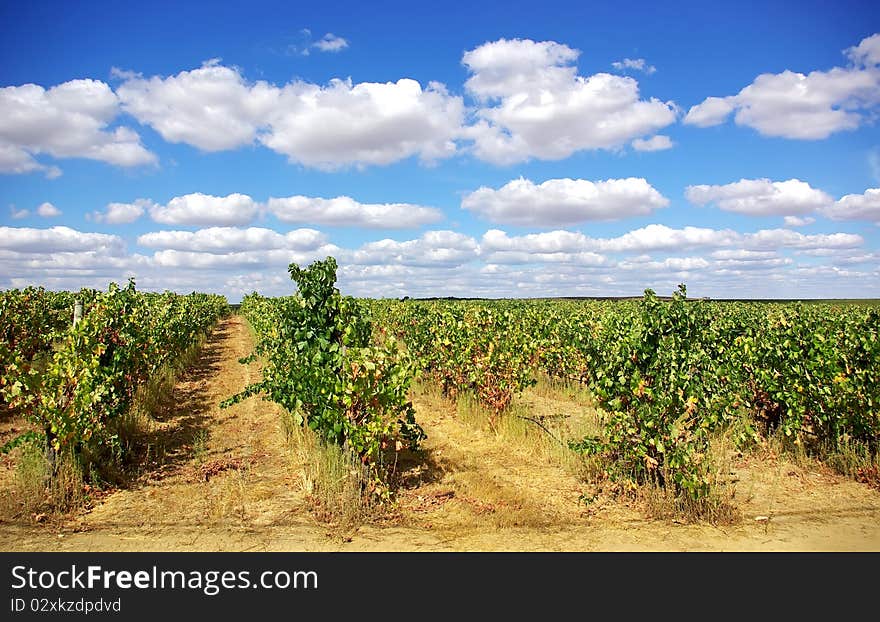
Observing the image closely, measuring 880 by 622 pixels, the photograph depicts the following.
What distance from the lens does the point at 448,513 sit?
6035 millimetres

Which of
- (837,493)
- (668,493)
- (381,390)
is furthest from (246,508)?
(837,493)

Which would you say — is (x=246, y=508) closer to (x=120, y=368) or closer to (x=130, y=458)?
(x=130, y=458)

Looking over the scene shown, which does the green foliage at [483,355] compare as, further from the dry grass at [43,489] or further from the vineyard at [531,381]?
the dry grass at [43,489]

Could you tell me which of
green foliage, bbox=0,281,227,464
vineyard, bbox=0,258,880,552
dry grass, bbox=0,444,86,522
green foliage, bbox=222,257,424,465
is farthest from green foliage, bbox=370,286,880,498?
dry grass, bbox=0,444,86,522

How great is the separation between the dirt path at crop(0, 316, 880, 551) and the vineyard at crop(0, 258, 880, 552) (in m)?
0.39

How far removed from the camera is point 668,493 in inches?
234

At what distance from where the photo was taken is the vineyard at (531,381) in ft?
20.0

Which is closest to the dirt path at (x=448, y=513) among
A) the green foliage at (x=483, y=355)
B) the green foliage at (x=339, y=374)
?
the green foliage at (x=339, y=374)

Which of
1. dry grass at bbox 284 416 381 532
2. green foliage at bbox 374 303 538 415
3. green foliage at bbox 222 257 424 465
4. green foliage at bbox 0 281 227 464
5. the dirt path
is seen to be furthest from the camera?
green foliage at bbox 374 303 538 415

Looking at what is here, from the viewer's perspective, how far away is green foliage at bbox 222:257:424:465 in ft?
20.4

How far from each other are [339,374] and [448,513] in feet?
6.73

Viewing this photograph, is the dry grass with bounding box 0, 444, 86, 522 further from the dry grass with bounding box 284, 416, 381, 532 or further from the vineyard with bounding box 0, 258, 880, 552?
the dry grass with bounding box 284, 416, 381, 532

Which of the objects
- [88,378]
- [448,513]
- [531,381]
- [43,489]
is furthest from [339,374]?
[531,381]

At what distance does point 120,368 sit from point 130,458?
4.56 ft
